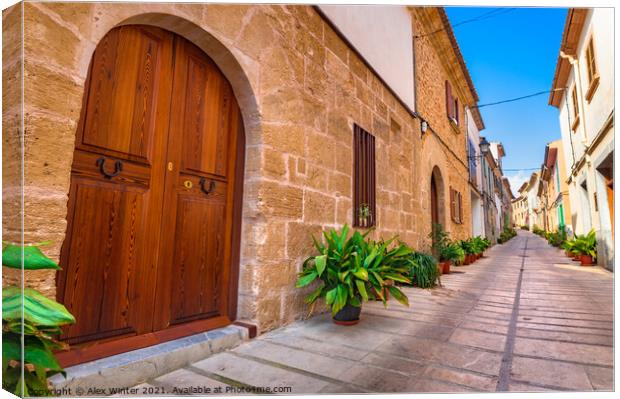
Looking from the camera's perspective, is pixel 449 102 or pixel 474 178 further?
pixel 474 178

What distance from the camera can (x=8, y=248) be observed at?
3.29 ft

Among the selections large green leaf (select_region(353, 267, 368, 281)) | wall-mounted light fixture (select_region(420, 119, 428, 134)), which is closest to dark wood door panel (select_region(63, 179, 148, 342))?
large green leaf (select_region(353, 267, 368, 281))

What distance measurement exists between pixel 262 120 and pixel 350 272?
1.18m

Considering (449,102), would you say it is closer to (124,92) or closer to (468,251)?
(468,251)

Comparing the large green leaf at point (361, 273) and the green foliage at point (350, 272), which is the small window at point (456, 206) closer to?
the green foliage at point (350, 272)

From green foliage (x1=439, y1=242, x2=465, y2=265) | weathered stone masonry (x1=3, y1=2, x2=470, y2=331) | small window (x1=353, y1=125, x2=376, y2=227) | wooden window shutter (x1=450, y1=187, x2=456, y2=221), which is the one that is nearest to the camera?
weathered stone masonry (x1=3, y1=2, x2=470, y2=331)

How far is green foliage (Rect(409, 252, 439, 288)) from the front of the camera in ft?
12.8

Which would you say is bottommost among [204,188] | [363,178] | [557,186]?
[204,188]

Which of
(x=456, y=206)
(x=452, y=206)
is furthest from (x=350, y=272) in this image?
(x=456, y=206)

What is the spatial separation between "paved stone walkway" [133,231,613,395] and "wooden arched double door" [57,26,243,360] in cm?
38

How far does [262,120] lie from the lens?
7.12 feet

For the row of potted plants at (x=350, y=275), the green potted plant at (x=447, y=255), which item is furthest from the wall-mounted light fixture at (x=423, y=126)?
the row of potted plants at (x=350, y=275)

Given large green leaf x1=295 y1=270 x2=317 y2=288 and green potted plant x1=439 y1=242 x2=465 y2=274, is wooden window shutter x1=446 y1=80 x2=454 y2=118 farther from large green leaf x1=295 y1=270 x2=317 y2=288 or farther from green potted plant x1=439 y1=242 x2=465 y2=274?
large green leaf x1=295 y1=270 x2=317 y2=288

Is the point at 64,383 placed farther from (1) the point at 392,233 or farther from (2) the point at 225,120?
A: (1) the point at 392,233
